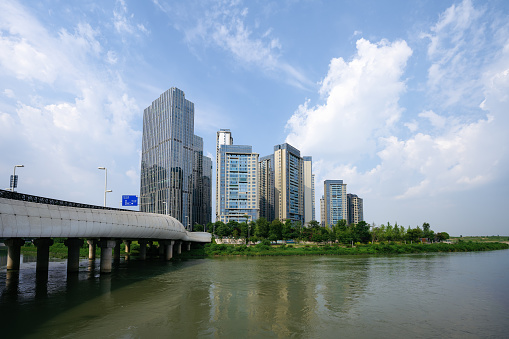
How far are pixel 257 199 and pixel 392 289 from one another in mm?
160810

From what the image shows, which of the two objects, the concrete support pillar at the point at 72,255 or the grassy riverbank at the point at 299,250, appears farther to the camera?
the grassy riverbank at the point at 299,250

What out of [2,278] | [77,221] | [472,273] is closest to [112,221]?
[77,221]

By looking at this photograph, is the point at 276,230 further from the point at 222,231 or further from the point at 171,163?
the point at 171,163

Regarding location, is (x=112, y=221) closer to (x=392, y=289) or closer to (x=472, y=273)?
(x=392, y=289)

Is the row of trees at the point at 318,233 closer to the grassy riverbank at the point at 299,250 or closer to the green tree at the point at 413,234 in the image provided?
the green tree at the point at 413,234

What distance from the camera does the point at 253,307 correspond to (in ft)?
84.3

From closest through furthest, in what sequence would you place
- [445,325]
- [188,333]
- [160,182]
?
[188,333], [445,325], [160,182]

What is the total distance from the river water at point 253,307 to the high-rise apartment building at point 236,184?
490 feet

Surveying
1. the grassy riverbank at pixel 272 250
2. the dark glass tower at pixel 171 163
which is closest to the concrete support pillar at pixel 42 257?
the grassy riverbank at pixel 272 250

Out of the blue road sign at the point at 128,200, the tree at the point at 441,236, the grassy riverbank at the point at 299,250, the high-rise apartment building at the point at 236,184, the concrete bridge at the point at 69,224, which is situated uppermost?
the high-rise apartment building at the point at 236,184

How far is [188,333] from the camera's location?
19375 mm

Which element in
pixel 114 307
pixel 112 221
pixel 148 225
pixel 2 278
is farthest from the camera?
pixel 148 225

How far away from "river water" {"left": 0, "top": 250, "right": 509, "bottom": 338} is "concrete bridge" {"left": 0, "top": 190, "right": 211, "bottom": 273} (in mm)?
4976

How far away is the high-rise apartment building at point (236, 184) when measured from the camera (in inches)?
7534
